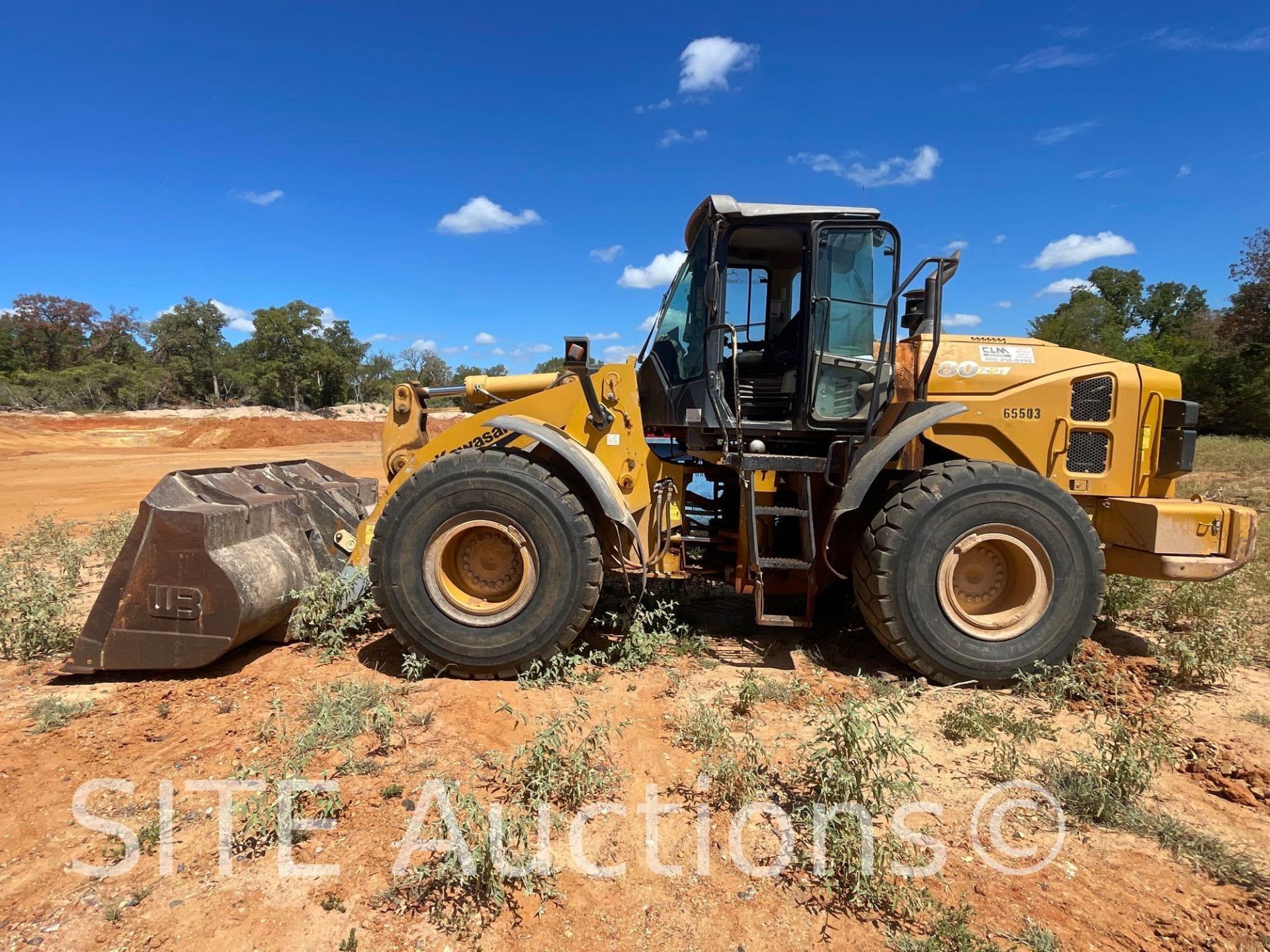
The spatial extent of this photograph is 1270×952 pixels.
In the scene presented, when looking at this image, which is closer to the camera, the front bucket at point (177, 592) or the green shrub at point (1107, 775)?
the green shrub at point (1107, 775)

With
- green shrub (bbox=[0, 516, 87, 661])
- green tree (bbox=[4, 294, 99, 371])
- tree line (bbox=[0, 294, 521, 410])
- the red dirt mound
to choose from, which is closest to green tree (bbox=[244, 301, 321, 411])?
tree line (bbox=[0, 294, 521, 410])

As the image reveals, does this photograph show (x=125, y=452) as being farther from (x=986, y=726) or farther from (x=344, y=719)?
(x=986, y=726)

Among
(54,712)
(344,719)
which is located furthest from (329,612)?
(54,712)

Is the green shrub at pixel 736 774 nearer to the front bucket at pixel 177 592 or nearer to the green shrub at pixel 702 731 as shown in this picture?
the green shrub at pixel 702 731

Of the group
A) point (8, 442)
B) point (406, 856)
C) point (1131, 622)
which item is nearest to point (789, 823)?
point (406, 856)

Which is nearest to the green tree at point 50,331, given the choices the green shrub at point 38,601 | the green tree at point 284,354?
the green tree at point 284,354

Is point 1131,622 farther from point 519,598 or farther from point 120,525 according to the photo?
point 120,525

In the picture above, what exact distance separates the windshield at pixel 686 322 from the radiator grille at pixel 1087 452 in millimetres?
2317

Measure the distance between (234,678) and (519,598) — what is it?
1.62 metres

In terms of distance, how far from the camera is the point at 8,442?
65.9 feet

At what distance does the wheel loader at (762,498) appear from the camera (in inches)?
146

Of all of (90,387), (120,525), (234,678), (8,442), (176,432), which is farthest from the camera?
(90,387)

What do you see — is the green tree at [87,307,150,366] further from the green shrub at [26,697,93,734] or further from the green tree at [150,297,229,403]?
the green shrub at [26,697,93,734]

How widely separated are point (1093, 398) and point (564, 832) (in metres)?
3.89
